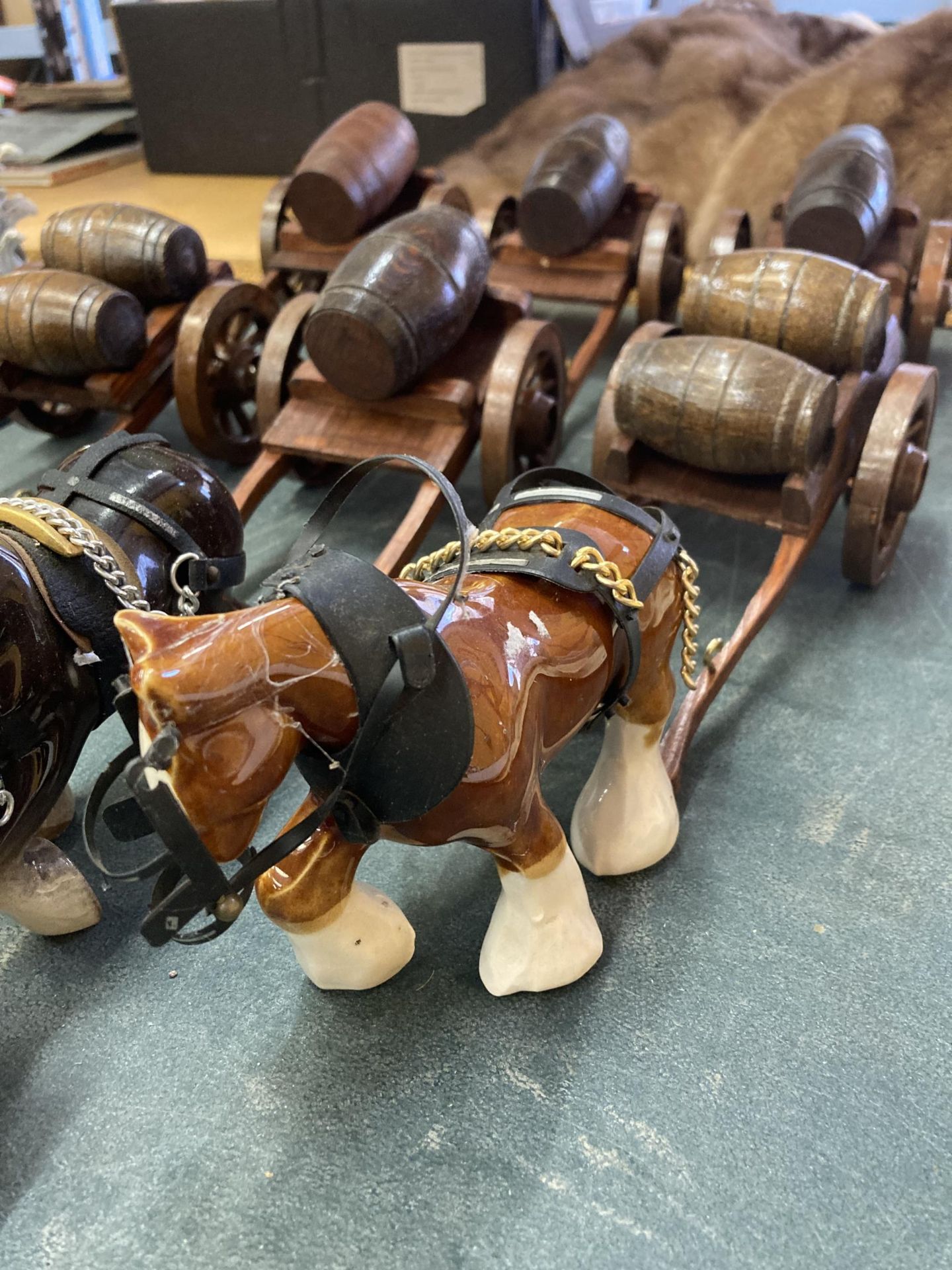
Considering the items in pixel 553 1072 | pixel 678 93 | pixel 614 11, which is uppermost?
pixel 614 11

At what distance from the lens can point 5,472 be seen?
2.50 meters

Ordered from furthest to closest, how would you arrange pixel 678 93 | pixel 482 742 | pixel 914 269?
pixel 678 93 < pixel 914 269 < pixel 482 742

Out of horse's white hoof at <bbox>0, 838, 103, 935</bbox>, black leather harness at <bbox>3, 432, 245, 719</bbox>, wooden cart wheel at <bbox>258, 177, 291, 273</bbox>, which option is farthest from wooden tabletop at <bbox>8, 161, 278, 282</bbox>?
horse's white hoof at <bbox>0, 838, 103, 935</bbox>

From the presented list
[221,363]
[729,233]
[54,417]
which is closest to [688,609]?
[221,363]

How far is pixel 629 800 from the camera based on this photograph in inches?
53.9

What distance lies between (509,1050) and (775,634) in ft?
3.26

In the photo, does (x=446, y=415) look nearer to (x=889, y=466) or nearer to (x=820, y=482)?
(x=820, y=482)

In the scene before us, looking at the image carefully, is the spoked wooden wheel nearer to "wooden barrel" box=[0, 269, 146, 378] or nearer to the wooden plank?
the wooden plank

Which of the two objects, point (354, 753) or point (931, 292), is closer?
point (354, 753)

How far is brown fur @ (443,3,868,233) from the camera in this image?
3121mm

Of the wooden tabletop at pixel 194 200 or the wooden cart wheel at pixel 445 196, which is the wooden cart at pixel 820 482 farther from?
→ the wooden tabletop at pixel 194 200

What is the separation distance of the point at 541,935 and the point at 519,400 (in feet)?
3.68

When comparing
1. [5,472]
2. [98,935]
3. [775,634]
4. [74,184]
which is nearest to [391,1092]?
[98,935]

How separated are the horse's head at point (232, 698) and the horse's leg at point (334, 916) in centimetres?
15
